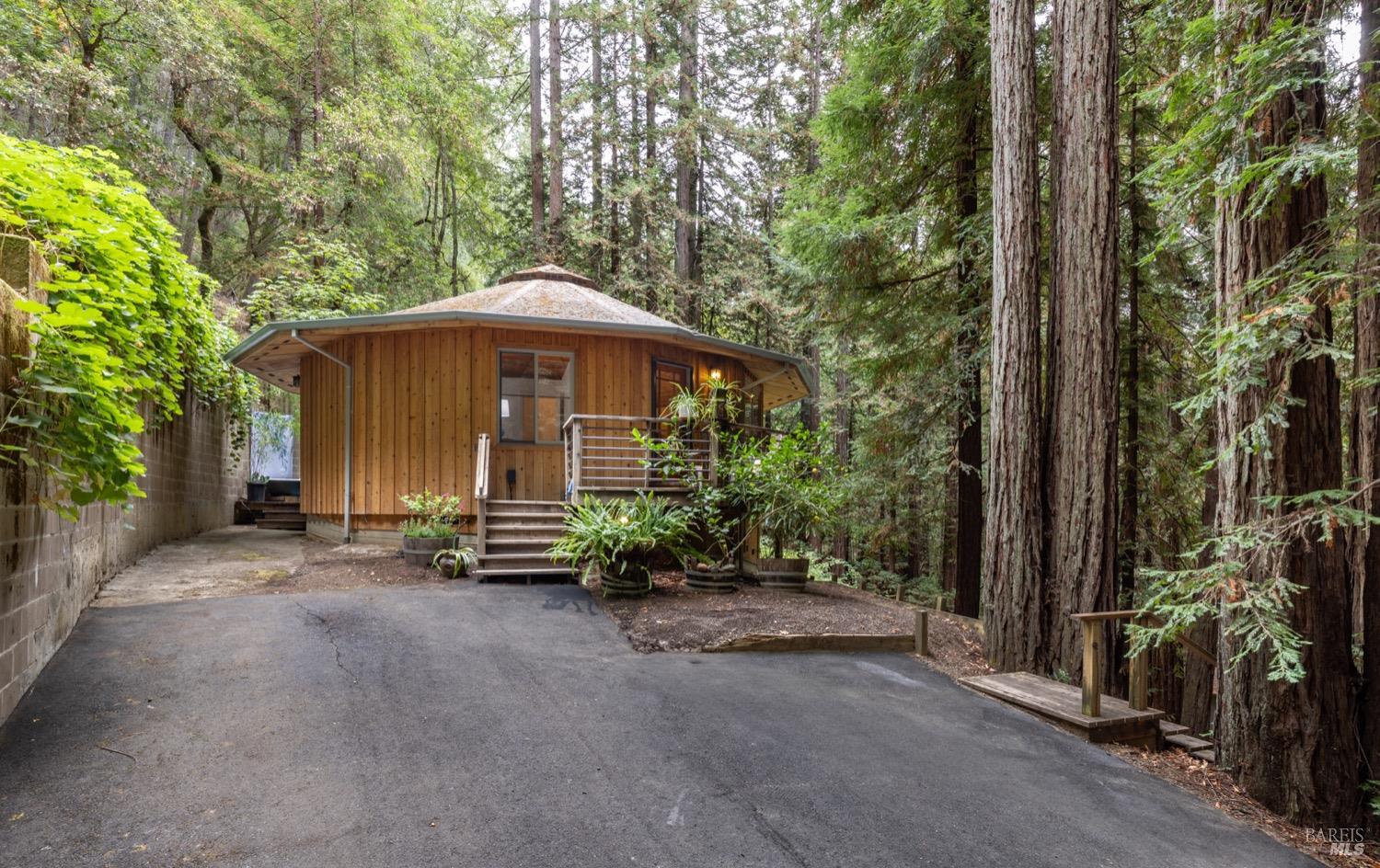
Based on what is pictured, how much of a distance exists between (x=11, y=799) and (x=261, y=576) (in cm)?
487

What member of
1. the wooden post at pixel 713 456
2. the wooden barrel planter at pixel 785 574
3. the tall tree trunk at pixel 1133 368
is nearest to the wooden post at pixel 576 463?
the wooden post at pixel 713 456

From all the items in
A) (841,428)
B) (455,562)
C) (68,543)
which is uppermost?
(841,428)

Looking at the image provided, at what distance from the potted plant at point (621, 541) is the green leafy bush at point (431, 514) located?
1967 mm

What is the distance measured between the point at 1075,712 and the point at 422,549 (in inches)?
282

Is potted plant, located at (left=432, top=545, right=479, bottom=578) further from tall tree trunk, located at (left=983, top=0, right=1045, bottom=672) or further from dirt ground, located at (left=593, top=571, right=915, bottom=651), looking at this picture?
tall tree trunk, located at (left=983, top=0, right=1045, bottom=672)

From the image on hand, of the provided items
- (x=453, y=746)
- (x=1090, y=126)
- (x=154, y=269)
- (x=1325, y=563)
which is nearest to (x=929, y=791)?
(x=453, y=746)

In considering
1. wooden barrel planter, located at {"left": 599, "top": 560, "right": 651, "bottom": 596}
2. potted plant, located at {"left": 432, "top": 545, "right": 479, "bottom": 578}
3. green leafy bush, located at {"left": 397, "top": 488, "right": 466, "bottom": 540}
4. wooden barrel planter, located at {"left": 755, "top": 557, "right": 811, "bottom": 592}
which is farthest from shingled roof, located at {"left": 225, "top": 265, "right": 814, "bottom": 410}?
wooden barrel planter, located at {"left": 599, "top": 560, "right": 651, "bottom": 596}

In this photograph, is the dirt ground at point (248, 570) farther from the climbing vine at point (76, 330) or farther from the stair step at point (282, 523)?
the stair step at point (282, 523)

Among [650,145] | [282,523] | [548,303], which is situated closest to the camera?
[548,303]

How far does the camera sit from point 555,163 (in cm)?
1524

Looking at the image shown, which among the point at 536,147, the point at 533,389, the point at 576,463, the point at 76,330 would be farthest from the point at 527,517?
the point at 536,147

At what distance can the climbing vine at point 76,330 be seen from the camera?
112 inches

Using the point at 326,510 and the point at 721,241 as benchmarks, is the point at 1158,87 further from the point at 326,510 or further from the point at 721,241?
the point at 721,241

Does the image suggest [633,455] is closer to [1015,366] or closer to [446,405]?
[446,405]
